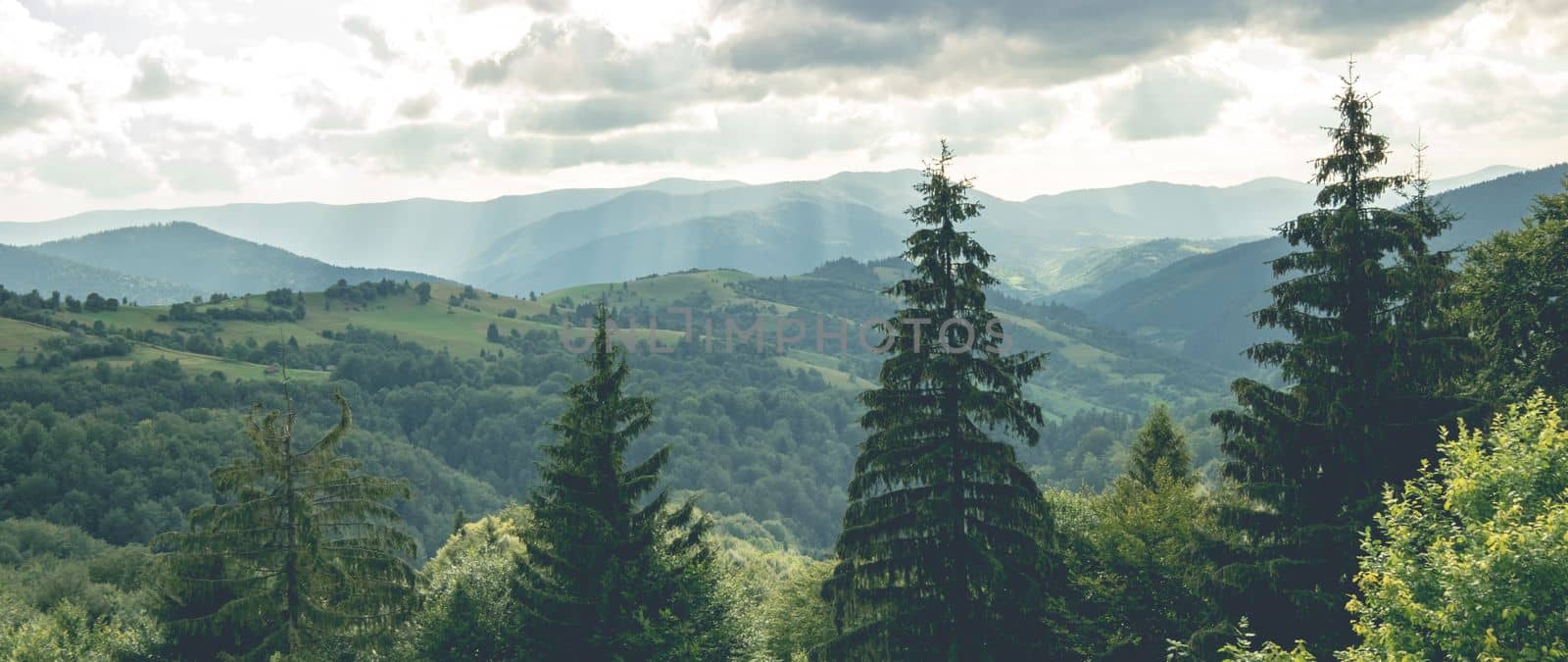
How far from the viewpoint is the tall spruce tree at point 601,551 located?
25578 millimetres

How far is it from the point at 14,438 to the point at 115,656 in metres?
127

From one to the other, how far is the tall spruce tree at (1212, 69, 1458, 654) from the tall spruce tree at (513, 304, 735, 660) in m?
14.0

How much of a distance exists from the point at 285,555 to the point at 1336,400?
2483 centimetres

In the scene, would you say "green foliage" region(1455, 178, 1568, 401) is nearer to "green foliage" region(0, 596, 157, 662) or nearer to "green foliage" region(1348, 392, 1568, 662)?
"green foliage" region(1348, 392, 1568, 662)

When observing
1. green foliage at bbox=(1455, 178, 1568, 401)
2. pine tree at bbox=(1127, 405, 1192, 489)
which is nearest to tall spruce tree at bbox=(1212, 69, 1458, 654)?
green foliage at bbox=(1455, 178, 1568, 401)

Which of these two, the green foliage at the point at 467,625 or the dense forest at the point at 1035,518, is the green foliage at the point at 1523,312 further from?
the green foliage at the point at 467,625

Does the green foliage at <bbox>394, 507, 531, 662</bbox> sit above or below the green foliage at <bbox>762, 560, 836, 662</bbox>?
above

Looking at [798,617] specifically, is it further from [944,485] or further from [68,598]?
[68,598]

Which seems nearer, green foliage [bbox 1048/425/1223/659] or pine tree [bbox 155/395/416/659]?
pine tree [bbox 155/395/416/659]

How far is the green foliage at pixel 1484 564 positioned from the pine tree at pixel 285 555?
72.1ft

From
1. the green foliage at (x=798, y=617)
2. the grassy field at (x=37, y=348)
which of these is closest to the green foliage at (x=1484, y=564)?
the green foliage at (x=798, y=617)

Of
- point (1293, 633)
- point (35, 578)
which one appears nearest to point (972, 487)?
point (1293, 633)

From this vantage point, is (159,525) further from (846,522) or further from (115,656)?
(846,522)

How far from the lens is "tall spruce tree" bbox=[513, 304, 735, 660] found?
25.6 meters
